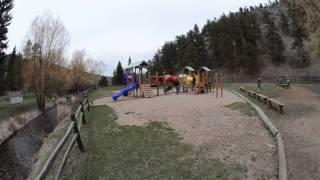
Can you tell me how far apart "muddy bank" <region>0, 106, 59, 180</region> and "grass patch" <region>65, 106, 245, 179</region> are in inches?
101

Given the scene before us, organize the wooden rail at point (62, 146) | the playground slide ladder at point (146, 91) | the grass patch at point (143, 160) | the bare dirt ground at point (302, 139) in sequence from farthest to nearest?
the playground slide ladder at point (146, 91) < the grass patch at point (143, 160) < the bare dirt ground at point (302, 139) < the wooden rail at point (62, 146)

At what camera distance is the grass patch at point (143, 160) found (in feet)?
22.5

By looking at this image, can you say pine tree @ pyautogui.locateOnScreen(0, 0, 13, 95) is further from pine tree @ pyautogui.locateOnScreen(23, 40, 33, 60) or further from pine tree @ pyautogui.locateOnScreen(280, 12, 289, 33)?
pine tree @ pyautogui.locateOnScreen(280, 12, 289, 33)

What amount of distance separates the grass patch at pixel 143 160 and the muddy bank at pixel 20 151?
2.56 m

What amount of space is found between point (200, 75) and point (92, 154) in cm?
2171

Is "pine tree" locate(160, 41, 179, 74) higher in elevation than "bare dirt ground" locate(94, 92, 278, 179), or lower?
higher

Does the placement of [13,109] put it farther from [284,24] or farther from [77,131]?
[284,24]

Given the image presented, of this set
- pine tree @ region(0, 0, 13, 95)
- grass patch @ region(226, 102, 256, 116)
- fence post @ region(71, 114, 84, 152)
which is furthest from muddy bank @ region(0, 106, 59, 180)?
pine tree @ region(0, 0, 13, 95)

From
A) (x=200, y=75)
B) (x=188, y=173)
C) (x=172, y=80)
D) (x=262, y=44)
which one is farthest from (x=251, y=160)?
(x=262, y=44)

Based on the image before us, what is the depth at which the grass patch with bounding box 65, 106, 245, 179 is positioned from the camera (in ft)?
22.5

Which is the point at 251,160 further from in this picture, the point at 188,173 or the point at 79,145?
the point at 79,145

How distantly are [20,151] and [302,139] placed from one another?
11.3 metres

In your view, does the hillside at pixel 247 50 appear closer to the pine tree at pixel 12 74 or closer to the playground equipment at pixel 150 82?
the pine tree at pixel 12 74

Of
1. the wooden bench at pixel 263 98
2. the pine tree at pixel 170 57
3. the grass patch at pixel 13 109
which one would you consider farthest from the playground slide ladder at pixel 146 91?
the pine tree at pixel 170 57
